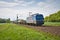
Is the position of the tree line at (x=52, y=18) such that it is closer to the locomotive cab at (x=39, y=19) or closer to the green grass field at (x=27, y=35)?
the locomotive cab at (x=39, y=19)

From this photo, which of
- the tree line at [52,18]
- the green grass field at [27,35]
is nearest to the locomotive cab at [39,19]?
the green grass field at [27,35]

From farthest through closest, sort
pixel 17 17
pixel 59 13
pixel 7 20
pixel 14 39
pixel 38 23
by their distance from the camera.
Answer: pixel 59 13 < pixel 7 20 < pixel 17 17 < pixel 38 23 < pixel 14 39

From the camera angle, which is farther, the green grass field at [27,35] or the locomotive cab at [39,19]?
the locomotive cab at [39,19]

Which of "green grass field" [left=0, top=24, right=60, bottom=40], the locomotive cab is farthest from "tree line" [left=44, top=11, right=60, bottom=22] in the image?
"green grass field" [left=0, top=24, right=60, bottom=40]

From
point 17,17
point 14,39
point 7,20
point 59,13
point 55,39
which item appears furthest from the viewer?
point 59,13

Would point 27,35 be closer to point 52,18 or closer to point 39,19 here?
point 39,19

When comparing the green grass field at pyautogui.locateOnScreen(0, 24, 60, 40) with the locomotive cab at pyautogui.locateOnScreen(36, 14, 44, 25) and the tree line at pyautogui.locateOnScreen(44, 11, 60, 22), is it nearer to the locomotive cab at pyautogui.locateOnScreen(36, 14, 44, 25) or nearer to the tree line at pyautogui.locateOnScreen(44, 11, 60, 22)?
the locomotive cab at pyautogui.locateOnScreen(36, 14, 44, 25)

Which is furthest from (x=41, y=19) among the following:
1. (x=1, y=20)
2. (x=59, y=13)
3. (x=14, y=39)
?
(x=59, y=13)

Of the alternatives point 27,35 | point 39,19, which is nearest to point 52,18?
point 39,19

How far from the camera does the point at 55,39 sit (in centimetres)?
1498

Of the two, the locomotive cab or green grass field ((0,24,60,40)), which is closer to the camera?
green grass field ((0,24,60,40))

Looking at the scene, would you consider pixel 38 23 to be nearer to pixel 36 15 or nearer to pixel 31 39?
pixel 36 15

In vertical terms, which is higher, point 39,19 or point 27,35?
point 39,19

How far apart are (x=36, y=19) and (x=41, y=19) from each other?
135 centimetres
